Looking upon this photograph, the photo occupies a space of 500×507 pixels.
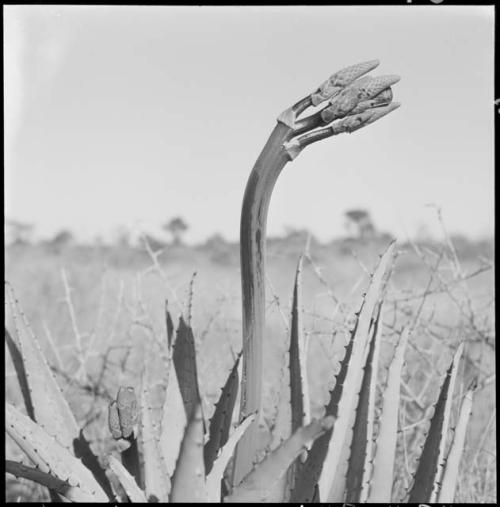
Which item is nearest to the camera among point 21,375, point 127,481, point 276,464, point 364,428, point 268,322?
point 276,464

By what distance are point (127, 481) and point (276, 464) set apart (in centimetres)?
20

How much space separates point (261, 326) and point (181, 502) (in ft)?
0.80

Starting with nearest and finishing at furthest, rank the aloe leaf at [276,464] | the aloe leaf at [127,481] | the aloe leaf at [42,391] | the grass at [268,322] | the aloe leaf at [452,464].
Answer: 1. the aloe leaf at [276,464]
2. the aloe leaf at [127,481]
3. the aloe leaf at [452,464]
4. the aloe leaf at [42,391]
5. the grass at [268,322]

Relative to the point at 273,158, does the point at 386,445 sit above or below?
below

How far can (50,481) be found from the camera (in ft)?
2.66

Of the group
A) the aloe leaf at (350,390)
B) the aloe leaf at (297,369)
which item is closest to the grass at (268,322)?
the aloe leaf at (297,369)

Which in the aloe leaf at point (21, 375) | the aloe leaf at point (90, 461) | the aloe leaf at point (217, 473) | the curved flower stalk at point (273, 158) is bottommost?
the aloe leaf at point (90, 461)

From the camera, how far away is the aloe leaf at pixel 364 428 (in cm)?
90

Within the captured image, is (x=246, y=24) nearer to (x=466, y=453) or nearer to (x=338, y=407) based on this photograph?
(x=338, y=407)

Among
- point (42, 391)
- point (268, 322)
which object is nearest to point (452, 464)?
point (42, 391)

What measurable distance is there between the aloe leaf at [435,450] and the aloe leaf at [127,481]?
0.36 metres

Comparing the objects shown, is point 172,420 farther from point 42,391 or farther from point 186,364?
point 42,391

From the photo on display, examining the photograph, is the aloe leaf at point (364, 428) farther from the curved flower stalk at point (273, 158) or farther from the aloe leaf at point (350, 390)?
the curved flower stalk at point (273, 158)

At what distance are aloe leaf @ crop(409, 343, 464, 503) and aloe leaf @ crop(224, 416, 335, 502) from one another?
0.89ft
